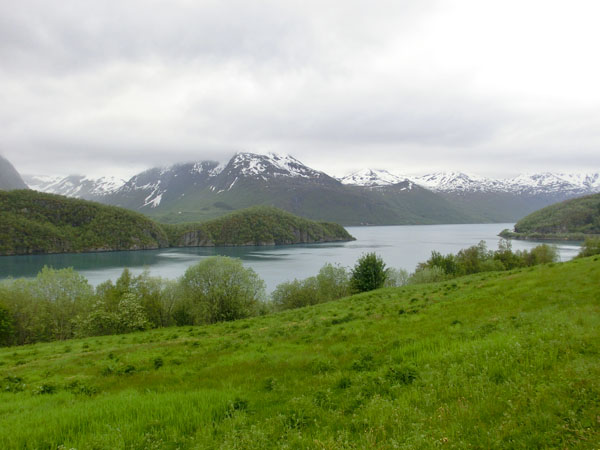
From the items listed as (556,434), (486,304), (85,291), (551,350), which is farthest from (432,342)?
(85,291)

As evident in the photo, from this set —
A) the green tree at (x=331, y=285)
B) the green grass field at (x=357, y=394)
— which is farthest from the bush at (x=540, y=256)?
the green grass field at (x=357, y=394)

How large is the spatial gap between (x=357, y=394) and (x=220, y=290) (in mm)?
42967

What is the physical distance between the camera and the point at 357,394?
24.5 feet

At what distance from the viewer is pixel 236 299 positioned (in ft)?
157

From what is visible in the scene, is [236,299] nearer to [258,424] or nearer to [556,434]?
[258,424]

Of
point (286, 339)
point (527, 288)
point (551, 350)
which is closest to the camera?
point (551, 350)

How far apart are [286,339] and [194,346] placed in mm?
4998

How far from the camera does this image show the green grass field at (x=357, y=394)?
17.9ft

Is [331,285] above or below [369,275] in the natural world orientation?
below

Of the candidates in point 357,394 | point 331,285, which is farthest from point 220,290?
point 357,394

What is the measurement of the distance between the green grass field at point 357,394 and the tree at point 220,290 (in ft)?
109

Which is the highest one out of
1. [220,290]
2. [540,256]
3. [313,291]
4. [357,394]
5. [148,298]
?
[357,394]

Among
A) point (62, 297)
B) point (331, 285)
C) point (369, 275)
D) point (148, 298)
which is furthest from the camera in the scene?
point (331, 285)

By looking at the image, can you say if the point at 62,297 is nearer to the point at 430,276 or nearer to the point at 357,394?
the point at 357,394
